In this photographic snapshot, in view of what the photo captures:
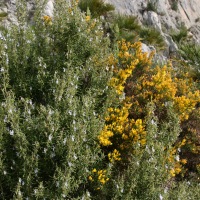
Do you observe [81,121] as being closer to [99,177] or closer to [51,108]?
[51,108]

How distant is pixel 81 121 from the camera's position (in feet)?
9.56

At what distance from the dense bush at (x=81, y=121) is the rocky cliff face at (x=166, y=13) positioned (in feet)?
10.4

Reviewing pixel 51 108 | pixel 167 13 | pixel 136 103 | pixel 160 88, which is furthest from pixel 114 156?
pixel 167 13

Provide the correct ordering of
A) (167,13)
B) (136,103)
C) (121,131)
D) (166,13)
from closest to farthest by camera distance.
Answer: (121,131), (136,103), (166,13), (167,13)

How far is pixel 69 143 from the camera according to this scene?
99.7 inches

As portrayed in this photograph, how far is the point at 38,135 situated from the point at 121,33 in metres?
4.65

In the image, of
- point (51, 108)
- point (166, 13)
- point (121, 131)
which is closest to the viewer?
point (51, 108)

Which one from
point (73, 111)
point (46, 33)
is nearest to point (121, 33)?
point (46, 33)

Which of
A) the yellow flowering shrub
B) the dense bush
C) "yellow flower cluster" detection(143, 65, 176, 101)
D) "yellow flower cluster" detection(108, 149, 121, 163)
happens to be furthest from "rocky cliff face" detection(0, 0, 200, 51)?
"yellow flower cluster" detection(108, 149, 121, 163)

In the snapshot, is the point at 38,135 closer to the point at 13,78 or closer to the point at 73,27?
the point at 13,78

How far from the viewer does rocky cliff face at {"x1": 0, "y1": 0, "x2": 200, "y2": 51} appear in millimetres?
8719

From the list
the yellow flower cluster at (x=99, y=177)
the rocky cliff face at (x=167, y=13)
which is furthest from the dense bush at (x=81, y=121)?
the rocky cliff face at (x=167, y=13)

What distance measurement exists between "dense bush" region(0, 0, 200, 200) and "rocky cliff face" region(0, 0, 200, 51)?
3181 mm

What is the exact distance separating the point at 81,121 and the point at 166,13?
25.5 ft
